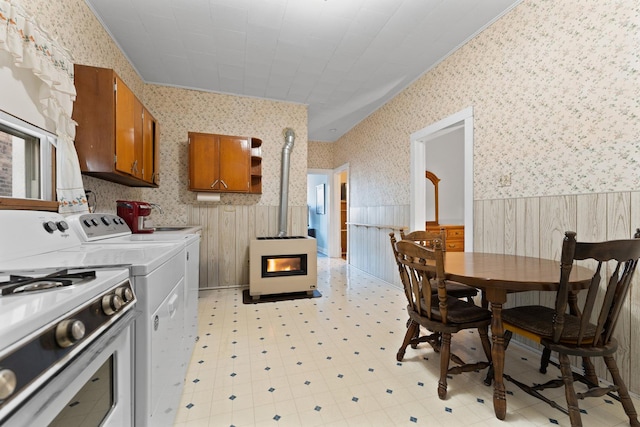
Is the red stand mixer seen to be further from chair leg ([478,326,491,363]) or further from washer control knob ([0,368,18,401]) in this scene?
chair leg ([478,326,491,363])

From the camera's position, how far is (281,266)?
3.46 meters

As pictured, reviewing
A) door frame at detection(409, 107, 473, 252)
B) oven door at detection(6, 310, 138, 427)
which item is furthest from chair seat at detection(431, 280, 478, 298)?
oven door at detection(6, 310, 138, 427)

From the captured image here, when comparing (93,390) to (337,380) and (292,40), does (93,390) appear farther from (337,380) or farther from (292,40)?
(292,40)

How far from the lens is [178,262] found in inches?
58.2

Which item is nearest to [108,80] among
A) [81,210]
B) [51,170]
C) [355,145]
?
[51,170]

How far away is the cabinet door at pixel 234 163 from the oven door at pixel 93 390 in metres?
2.74

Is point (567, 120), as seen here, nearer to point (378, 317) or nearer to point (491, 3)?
point (491, 3)

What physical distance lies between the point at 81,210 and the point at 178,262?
2.92 ft

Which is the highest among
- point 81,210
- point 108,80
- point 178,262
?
point 108,80

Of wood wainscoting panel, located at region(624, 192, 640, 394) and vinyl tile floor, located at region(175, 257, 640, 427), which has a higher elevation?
wood wainscoting panel, located at region(624, 192, 640, 394)

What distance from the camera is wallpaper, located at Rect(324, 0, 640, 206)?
5.39 ft

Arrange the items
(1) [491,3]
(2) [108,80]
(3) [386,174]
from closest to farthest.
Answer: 1. (2) [108,80]
2. (1) [491,3]
3. (3) [386,174]

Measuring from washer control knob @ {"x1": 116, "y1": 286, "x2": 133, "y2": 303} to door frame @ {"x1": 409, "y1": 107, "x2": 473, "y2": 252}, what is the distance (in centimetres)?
266

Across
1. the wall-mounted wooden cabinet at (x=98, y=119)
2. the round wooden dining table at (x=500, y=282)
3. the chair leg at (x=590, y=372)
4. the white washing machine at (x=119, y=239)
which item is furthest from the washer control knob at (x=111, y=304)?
the chair leg at (x=590, y=372)
